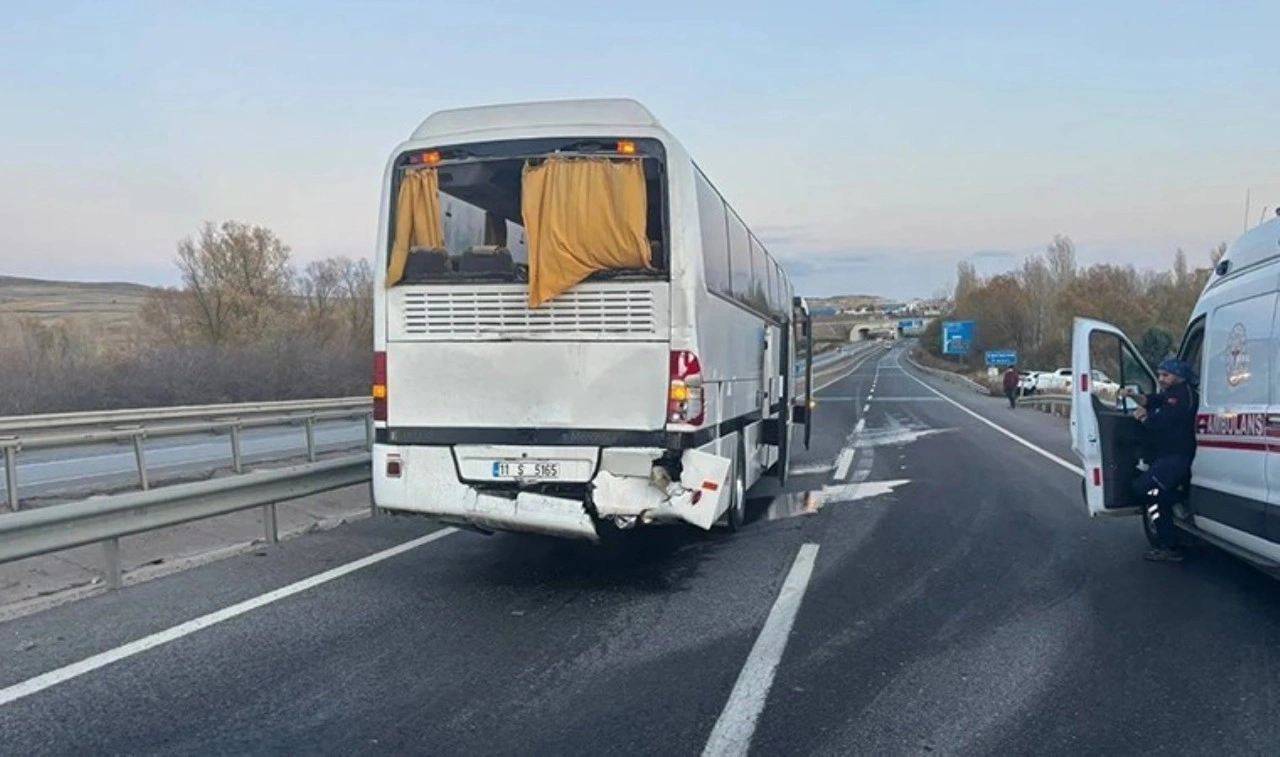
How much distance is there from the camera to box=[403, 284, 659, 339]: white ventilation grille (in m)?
7.04

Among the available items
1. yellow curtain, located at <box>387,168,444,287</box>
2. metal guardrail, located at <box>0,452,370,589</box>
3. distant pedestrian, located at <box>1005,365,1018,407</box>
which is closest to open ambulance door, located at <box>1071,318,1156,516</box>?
yellow curtain, located at <box>387,168,444,287</box>

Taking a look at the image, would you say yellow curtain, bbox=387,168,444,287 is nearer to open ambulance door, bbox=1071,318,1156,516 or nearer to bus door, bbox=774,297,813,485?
open ambulance door, bbox=1071,318,1156,516

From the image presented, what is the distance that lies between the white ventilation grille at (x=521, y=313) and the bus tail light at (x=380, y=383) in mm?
285

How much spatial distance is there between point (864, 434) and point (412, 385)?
1811cm

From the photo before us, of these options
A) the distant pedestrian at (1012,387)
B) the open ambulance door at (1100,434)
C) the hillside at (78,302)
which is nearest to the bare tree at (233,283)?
the hillside at (78,302)

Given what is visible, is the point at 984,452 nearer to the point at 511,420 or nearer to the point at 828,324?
the point at 511,420

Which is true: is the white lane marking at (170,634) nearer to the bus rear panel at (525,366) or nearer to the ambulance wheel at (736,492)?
the bus rear panel at (525,366)

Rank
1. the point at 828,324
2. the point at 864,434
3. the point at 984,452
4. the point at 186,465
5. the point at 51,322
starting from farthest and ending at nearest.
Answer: the point at 828,324
the point at 51,322
the point at 864,434
the point at 984,452
the point at 186,465

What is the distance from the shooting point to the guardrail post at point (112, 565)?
23.9 ft

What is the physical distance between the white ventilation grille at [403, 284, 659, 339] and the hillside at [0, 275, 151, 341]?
4843 cm

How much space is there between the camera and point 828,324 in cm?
11706

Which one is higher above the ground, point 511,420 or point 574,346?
point 574,346

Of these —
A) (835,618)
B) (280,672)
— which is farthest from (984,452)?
(280,672)

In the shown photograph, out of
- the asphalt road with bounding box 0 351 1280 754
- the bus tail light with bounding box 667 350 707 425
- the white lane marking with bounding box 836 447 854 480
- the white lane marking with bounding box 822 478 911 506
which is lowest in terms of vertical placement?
the white lane marking with bounding box 836 447 854 480
